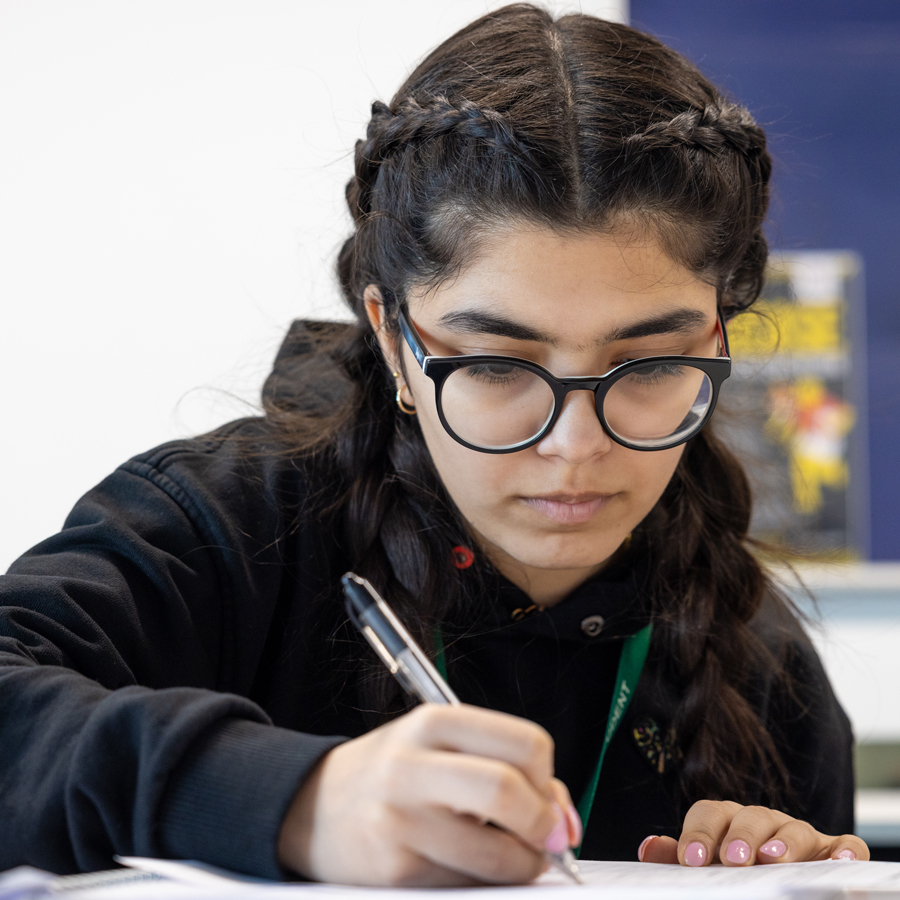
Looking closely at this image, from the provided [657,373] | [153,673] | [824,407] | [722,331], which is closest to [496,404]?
[657,373]

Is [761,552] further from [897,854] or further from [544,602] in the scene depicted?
[897,854]

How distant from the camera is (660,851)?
804 mm

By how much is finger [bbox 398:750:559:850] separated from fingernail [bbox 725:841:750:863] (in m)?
0.33

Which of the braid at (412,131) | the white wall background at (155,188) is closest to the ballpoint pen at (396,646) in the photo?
the braid at (412,131)

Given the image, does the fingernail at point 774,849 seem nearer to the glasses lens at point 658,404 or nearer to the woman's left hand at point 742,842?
the woman's left hand at point 742,842

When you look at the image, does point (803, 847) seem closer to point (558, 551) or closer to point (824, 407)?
point (558, 551)

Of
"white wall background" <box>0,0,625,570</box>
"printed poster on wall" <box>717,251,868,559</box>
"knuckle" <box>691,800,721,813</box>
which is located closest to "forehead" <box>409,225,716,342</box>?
"knuckle" <box>691,800,721,813</box>

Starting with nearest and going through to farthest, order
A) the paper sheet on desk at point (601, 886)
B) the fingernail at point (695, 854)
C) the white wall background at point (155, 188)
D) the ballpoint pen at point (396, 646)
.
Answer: the paper sheet on desk at point (601, 886) → the ballpoint pen at point (396, 646) → the fingernail at point (695, 854) → the white wall background at point (155, 188)

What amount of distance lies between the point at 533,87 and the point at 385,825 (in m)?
0.65

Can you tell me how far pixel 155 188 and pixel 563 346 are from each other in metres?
1.39

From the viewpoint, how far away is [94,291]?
76.4 inches

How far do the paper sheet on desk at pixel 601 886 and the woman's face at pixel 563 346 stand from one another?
32 cm

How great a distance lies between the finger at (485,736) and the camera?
50 centimetres

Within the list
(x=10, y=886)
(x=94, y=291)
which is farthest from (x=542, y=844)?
(x=94, y=291)
